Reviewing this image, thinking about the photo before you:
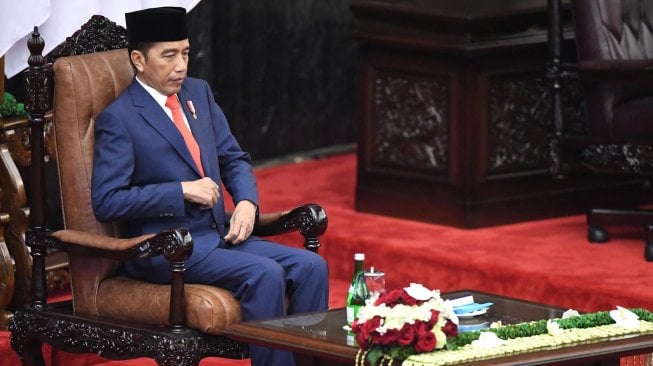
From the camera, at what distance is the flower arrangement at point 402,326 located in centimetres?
411

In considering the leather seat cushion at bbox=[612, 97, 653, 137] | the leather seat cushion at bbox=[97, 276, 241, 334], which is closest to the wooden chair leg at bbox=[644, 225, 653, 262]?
the leather seat cushion at bbox=[612, 97, 653, 137]

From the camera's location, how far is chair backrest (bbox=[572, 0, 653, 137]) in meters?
6.55

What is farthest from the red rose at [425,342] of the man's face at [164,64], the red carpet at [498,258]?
the red carpet at [498,258]

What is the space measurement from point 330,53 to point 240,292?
4247 millimetres

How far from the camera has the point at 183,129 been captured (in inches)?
202

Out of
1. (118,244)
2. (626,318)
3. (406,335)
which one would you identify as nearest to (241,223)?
(118,244)

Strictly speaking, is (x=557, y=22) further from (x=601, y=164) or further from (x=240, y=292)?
(x=240, y=292)

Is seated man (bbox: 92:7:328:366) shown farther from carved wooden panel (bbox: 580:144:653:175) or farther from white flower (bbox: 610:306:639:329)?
carved wooden panel (bbox: 580:144:653:175)

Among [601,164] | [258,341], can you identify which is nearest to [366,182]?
[601,164]

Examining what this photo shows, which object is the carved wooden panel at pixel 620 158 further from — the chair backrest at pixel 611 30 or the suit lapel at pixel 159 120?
the suit lapel at pixel 159 120

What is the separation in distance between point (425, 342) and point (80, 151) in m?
1.46

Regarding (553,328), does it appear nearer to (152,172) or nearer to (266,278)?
(266,278)

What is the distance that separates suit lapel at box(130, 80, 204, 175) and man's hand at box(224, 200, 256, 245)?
0.19 meters

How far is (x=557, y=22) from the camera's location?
→ 666 cm
